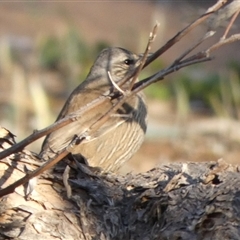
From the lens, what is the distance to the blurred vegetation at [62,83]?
8.51 metres

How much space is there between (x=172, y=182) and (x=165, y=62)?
25.4 ft

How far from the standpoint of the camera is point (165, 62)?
10906 mm

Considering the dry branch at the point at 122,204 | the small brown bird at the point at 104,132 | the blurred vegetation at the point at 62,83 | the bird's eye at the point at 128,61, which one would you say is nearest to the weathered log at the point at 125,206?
the dry branch at the point at 122,204

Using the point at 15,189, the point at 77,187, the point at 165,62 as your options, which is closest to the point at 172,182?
the point at 77,187

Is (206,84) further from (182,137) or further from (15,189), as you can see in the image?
(15,189)

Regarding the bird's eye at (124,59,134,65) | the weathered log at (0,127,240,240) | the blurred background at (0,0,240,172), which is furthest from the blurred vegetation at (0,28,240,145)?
the weathered log at (0,127,240,240)

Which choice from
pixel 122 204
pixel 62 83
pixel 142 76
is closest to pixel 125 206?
pixel 122 204

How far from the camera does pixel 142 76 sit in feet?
29.6

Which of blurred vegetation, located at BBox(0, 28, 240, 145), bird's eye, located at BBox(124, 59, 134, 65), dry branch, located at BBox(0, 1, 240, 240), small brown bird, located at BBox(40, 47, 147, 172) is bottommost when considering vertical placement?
dry branch, located at BBox(0, 1, 240, 240)

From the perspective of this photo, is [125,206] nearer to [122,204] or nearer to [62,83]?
[122,204]

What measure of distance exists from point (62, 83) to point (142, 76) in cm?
205

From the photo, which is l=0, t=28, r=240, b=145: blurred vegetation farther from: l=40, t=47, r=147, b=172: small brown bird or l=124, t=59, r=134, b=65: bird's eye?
l=40, t=47, r=147, b=172: small brown bird

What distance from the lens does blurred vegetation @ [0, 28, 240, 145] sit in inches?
335

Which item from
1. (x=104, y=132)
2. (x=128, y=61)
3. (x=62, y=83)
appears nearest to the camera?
(x=104, y=132)
